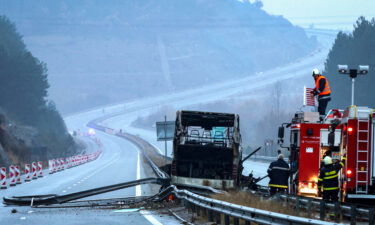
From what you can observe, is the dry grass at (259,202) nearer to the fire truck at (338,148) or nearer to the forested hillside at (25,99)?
the fire truck at (338,148)

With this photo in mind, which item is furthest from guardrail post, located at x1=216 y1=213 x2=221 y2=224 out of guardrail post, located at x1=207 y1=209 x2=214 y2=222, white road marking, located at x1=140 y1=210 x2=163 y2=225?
white road marking, located at x1=140 y1=210 x2=163 y2=225

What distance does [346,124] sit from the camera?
1769 centimetres

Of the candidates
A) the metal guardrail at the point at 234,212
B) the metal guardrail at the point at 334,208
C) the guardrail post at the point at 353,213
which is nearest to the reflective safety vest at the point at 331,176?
the metal guardrail at the point at 334,208

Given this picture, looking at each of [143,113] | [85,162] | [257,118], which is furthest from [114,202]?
[143,113]

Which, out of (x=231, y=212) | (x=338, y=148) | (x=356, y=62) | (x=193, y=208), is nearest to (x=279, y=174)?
(x=338, y=148)

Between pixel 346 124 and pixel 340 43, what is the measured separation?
229 feet

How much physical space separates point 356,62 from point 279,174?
6051 centimetres

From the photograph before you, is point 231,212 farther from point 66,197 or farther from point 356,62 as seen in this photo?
point 356,62

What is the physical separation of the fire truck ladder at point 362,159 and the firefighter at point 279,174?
136 inches

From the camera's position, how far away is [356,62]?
78.9 m

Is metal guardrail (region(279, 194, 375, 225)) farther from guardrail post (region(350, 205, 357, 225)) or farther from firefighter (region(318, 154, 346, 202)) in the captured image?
firefighter (region(318, 154, 346, 202))

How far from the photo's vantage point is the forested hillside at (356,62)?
7469cm

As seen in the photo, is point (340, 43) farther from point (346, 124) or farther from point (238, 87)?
point (238, 87)

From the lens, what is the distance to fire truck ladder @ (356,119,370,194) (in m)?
17.0
